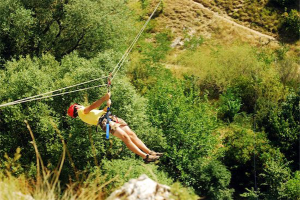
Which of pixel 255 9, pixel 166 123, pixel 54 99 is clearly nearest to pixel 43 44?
pixel 54 99

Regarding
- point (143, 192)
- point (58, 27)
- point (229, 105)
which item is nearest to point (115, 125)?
point (143, 192)

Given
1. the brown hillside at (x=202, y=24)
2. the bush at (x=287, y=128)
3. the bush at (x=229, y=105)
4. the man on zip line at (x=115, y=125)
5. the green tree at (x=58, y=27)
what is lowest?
the bush at (x=229, y=105)

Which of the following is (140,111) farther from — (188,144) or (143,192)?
(143,192)

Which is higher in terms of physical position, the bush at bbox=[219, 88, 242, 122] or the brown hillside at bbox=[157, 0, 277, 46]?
the brown hillside at bbox=[157, 0, 277, 46]

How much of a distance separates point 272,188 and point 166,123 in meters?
6.58

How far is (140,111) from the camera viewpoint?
685 inches

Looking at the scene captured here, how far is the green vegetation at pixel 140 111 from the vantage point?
16250 millimetres

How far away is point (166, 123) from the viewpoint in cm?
1870

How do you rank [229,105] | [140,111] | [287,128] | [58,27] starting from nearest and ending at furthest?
1. [140,111]
2. [287,128]
3. [58,27]
4. [229,105]

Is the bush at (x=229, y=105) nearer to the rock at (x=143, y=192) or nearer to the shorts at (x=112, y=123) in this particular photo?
the shorts at (x=112, y=123)

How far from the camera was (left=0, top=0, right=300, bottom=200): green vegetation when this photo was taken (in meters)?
16.2

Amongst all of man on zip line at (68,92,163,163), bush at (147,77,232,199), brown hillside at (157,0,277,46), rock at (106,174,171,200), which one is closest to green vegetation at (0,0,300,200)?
bush at (147,77,232,199)

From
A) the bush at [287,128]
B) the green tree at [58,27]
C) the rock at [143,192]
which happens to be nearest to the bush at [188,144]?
the bush at [287,128]

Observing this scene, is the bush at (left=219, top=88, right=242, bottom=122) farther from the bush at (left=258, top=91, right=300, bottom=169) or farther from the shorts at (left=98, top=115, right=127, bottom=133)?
the shorts at (left=98, top=115, right=127, bottom=133)
